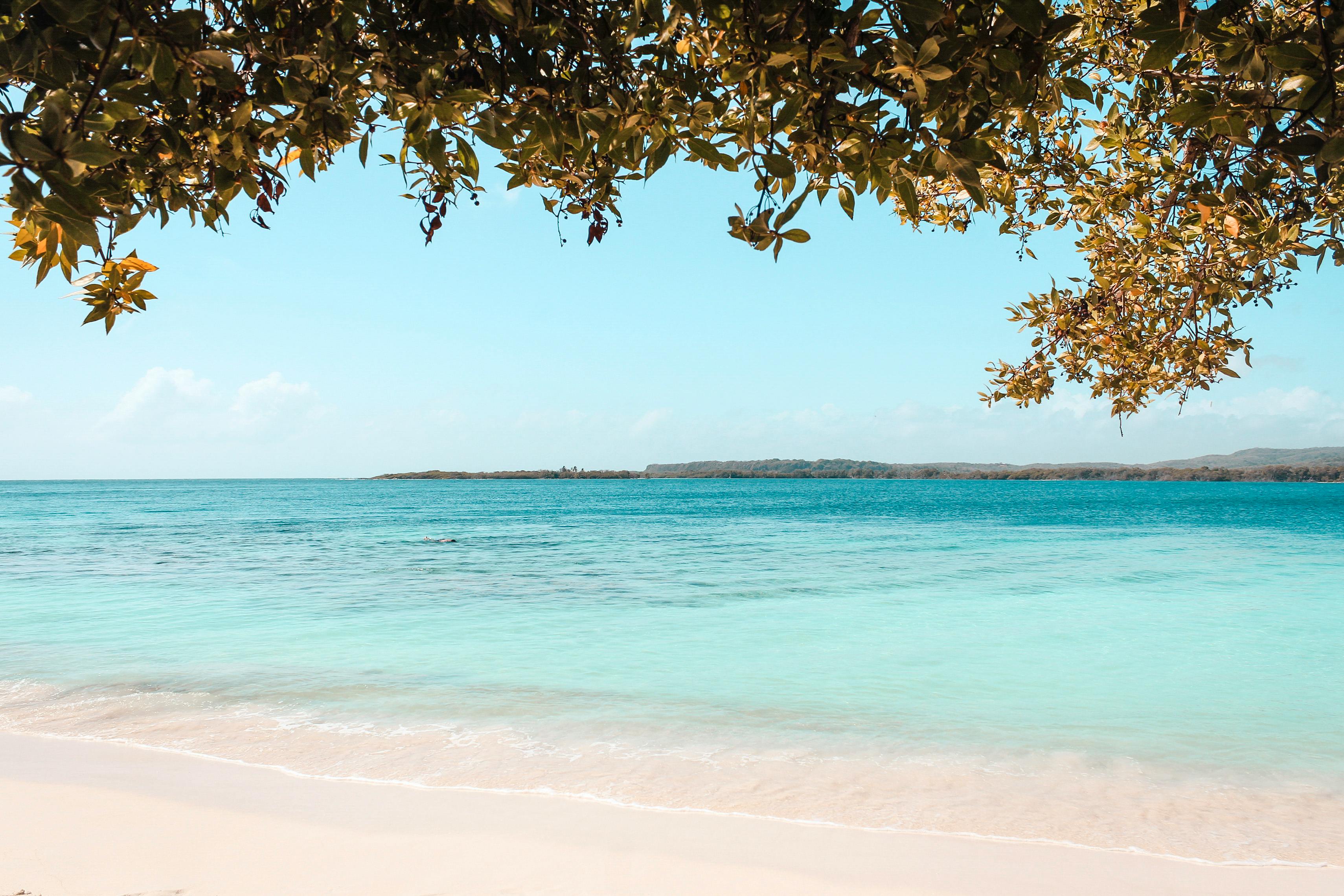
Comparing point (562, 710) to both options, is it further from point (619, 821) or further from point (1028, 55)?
point (1028, 55)

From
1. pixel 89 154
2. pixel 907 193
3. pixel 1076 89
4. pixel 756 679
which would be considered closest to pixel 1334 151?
pixel 1076 89

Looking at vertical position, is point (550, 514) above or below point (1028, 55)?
below

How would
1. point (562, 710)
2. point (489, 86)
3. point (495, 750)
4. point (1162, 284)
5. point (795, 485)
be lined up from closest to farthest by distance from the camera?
point (489, 86), point (1162, 284), point (495, 750), point (562, 710), point (795, 485)

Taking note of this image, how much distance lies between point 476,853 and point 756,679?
5.38m

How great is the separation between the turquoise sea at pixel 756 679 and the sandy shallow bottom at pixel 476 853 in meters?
0.35

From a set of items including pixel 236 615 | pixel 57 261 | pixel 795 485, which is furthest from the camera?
pixel 795 485

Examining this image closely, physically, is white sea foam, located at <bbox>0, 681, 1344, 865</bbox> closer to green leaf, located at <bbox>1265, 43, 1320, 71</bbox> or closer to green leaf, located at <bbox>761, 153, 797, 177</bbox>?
green leaf, located at <bbox>761, 153, 797, 177</bbox>

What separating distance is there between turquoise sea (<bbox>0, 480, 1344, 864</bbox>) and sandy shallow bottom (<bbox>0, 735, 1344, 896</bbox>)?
0.35 m

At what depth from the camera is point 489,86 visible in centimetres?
227

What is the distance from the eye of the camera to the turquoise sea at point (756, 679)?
5801mm

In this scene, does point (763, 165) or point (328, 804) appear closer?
point (763, 165)

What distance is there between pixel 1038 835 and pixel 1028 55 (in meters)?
4.85

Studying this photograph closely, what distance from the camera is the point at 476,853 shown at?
4.52 meters

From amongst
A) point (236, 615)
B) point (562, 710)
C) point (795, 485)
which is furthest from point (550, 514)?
point (795, 485)
